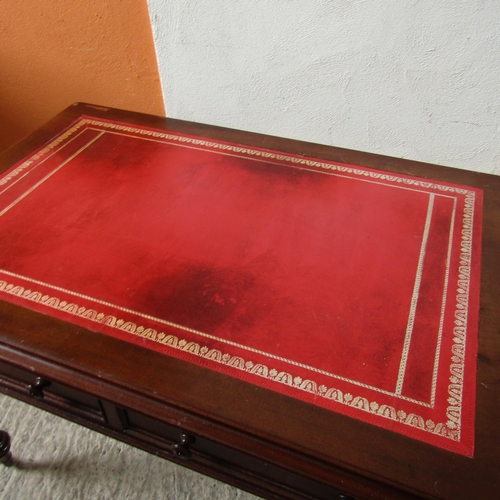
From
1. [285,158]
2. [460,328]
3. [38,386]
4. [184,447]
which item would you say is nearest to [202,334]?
[184,447]

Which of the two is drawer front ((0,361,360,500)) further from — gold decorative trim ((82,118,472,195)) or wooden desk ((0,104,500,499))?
gold decorative trim ((82,118,472,195))

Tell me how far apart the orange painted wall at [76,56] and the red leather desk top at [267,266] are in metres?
0.31

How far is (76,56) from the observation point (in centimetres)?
151

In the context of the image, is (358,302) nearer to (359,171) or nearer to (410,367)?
(410,367)

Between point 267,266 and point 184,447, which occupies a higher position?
point 267,266

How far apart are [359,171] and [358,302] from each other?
43 cm

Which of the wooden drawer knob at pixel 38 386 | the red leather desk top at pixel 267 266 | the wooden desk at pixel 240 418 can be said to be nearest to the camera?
the wooden desk at pixel 240 418

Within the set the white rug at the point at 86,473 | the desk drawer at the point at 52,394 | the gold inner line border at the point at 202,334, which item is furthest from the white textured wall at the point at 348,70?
the white rug at the point at 86,473

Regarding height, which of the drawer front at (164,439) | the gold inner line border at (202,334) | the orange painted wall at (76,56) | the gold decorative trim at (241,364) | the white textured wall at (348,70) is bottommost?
the drawer front at (164,439)

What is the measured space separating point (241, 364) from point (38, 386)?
0.38 meters

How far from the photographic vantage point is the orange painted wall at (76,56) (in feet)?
4.54

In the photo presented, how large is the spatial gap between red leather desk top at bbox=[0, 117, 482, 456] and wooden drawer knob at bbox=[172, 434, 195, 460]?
136mm

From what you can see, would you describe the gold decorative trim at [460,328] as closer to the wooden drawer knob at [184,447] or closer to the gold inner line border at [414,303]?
the gold inner line border at [414,303]

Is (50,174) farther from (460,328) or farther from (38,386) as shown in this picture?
(460,328)
